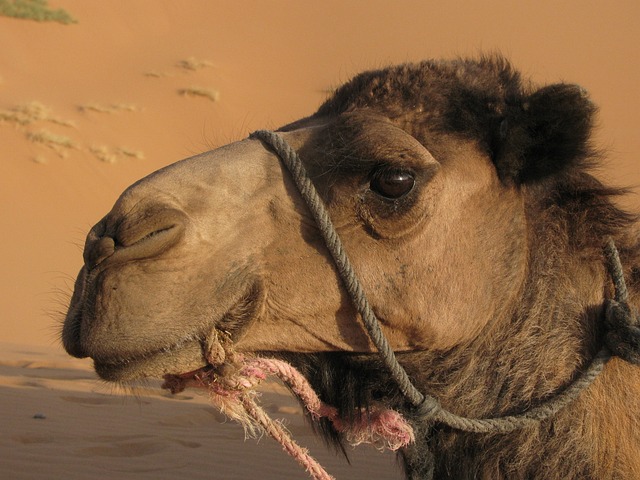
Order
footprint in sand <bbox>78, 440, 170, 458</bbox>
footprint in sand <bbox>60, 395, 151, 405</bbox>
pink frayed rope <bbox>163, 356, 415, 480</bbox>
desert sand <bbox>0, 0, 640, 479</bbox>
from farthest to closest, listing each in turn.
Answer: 1. footprint in sand <bbox>60, 395, 151, 405</bbox>
2. desert sand <bbox>0, 0, 640, 479</bbox>
3. footprint in sand <bbox>78, 440, 170, 458</bbox>
4. pink frayed rope <bbox>163, 356, 415, 480</bbox>

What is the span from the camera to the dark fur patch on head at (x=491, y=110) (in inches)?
101

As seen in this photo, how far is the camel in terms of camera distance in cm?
232

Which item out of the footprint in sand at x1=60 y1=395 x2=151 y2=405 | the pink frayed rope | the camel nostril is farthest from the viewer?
the footprint in sand at x1=60 y1=395 x2=151 y2=405

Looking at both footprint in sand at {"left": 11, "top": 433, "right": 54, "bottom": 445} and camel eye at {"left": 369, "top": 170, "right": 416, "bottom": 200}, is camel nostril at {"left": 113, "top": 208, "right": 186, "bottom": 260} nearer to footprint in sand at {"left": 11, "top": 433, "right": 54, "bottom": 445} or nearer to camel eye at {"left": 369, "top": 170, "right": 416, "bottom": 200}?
camel eye at {"left": 369, "top": 170, "right": 416, "bottom": 200}

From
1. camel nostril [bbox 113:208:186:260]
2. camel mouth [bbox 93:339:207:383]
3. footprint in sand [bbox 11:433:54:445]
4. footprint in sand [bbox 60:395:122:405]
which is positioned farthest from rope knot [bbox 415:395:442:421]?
footprint in sand [bbox 60:395:122:405]

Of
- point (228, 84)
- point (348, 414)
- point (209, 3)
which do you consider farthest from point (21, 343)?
point (209, 3)

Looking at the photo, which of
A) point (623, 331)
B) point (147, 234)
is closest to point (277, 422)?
point (147, 234)

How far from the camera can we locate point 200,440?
6285 mm

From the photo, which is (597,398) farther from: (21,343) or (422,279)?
(21,343)

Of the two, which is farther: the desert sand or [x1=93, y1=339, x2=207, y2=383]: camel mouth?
the desert sand

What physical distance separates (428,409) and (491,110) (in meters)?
1.10

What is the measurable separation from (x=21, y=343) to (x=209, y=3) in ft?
81.1

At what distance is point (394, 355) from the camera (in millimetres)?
2596

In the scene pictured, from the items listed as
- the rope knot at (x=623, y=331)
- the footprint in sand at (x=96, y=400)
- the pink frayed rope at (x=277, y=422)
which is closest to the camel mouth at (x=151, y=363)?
the pink frayed rope at (x=277, y=422)
